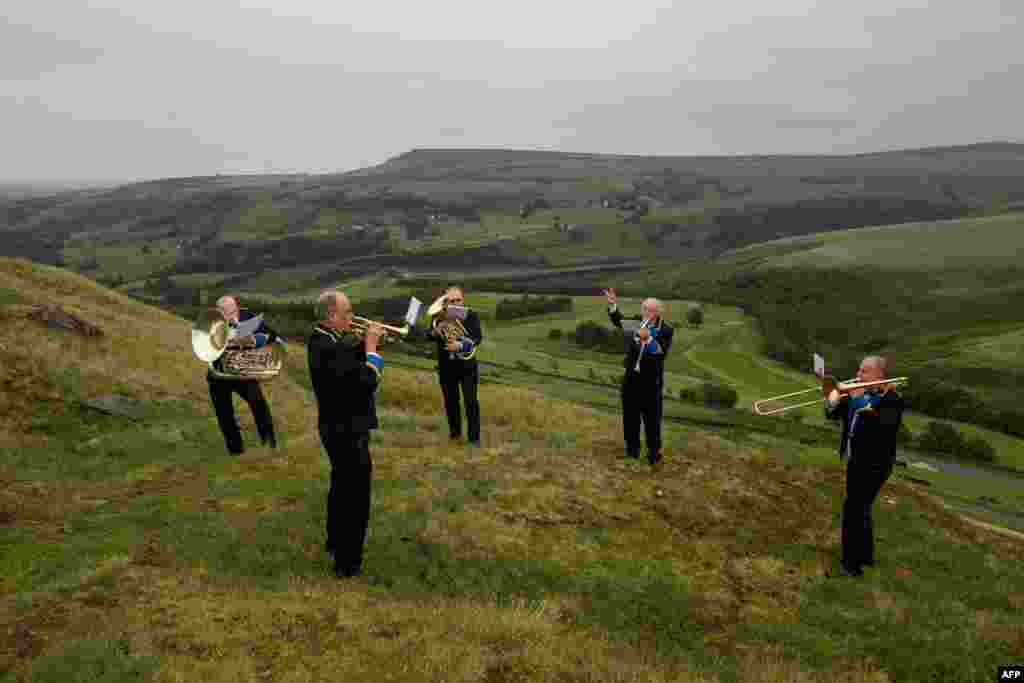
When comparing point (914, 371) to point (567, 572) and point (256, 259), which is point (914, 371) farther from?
point (256, 259)

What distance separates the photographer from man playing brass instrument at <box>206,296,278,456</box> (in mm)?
12500

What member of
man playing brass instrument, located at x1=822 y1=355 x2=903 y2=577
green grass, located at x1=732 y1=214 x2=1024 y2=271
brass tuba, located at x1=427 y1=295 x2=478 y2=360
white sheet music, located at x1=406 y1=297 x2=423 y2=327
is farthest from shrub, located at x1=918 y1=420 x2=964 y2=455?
green grass, located at x1=732 y1=214 x2=1024 y2=271

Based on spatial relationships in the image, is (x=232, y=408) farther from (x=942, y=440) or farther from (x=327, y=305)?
(x=942, y=440)

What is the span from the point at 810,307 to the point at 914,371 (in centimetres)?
4787


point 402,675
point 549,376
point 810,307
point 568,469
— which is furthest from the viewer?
point 810,307

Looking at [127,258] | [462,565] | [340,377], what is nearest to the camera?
[340,377]

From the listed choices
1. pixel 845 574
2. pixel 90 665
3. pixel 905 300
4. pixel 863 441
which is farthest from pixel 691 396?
pixel 905 300

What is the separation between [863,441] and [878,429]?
0.31 meters

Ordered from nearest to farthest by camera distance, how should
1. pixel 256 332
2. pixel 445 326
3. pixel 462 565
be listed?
pixel 462 565 → pixel 256 332 → pixel 445 326

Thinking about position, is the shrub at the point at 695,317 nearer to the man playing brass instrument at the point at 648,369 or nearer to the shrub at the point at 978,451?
the shrub at the point at 978,451

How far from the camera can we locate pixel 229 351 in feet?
41.2

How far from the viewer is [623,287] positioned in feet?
518

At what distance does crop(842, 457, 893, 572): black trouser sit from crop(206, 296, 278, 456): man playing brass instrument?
10.6 metres

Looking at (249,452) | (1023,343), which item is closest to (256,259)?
(1023,343)
